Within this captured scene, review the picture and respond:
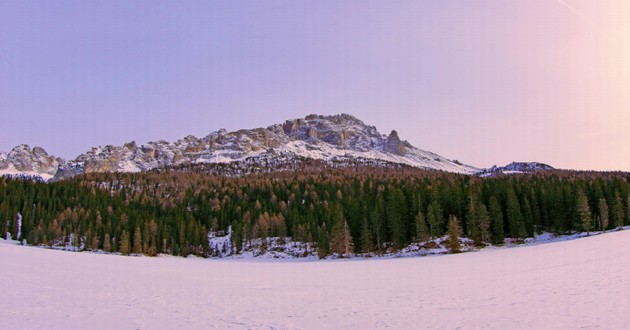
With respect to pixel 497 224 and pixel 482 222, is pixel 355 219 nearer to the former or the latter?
pixel 482 222

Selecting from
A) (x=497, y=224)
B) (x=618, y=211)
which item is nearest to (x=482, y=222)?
(x=497, y=224)

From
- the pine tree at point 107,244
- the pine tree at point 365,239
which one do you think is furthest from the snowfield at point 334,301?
the pine tree at point 107,244

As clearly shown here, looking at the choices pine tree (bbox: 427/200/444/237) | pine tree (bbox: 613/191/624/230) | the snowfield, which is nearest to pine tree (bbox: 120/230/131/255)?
the snowfield

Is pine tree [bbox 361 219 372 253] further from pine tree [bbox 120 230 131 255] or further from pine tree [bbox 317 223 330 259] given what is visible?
pine tree [bbox 120 230 131 255]

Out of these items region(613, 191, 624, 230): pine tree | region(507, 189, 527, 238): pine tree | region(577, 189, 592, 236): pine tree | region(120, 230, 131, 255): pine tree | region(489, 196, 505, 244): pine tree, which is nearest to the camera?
region(577, 189, 592, 236): pine tree

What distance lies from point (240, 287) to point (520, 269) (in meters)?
25.5

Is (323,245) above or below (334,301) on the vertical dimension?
above

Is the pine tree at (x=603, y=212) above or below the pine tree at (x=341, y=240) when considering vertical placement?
above

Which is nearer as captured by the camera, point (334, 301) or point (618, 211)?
point (334, 301)

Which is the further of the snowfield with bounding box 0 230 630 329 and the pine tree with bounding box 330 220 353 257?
the pine tree with bounding box 330 220 353 257

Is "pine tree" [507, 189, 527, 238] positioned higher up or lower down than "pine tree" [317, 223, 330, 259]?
higher up

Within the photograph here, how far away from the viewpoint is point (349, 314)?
2073 centimetres

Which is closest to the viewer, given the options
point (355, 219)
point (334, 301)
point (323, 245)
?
point (334, 301)

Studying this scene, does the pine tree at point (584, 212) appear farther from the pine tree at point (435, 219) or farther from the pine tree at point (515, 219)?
the pine tree at point (435, 219)
